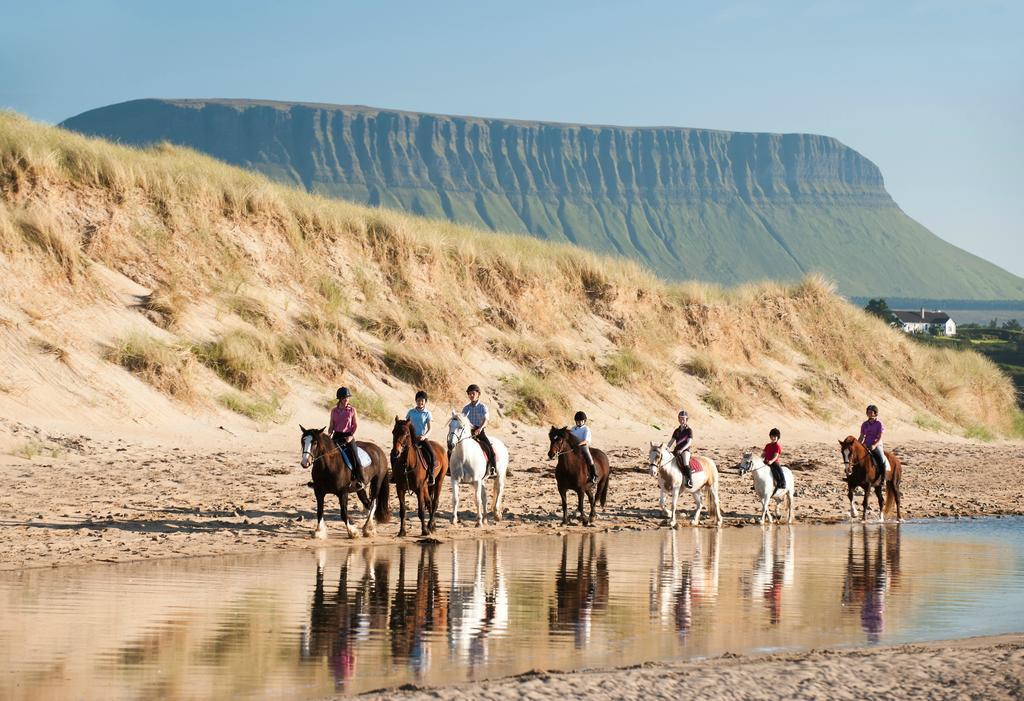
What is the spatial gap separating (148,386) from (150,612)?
1488cm

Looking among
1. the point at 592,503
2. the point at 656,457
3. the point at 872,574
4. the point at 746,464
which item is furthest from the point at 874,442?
the point at 872,574

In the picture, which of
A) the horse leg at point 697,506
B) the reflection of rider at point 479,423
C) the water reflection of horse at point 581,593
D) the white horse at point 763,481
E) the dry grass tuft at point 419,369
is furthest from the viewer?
the dry grass tuft at point 419,369

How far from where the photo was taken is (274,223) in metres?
34.9

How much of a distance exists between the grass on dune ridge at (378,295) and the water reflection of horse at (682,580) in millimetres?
12191

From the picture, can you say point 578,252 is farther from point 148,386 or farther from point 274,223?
point 148,386

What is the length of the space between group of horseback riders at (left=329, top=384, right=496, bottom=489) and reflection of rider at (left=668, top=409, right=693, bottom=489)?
320cm

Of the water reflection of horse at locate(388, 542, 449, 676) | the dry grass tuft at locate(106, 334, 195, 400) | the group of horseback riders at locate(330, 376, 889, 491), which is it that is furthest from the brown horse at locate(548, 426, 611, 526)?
the dry grass tuft at locate(106, 334, 195, 400)

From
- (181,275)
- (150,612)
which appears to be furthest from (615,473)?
(150,612)

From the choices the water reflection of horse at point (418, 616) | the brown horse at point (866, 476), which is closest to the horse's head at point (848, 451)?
the brown horse at point (866, 476)

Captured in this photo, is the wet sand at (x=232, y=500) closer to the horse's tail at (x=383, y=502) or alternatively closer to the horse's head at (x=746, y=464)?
the horse's tail at (x=383, y=502)

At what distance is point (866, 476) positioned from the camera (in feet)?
77.2

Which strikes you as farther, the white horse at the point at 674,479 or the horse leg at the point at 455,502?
the white horse at the point at 674,479

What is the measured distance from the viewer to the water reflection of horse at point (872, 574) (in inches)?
527

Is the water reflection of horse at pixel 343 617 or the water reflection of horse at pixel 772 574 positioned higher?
the water reflection of horse at pixel 772 574
